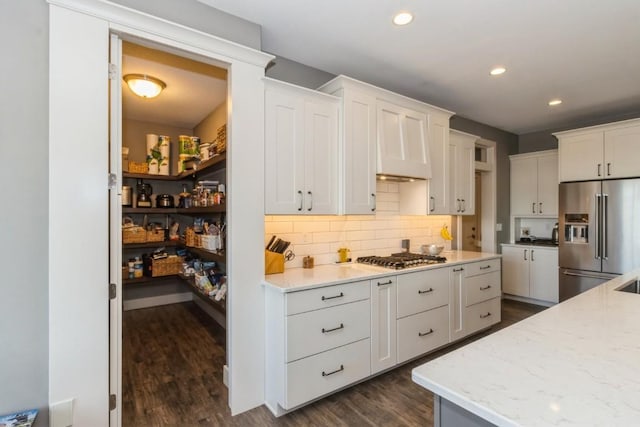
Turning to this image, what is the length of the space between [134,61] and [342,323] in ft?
9.46

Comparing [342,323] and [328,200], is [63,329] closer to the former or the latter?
[342,323]

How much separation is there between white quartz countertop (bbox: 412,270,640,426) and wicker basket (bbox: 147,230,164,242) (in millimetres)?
4245

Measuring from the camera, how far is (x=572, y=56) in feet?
9.05

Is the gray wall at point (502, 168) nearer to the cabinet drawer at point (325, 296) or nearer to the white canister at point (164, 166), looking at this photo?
the cabinet drawer at point (325, 296)

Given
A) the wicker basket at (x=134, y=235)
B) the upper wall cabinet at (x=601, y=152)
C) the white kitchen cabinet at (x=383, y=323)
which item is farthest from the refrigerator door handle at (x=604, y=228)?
the wicker basket at (x=134, y=235)

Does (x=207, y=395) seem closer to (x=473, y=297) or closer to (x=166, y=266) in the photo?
(x=166, y=266)

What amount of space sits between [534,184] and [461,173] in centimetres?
196

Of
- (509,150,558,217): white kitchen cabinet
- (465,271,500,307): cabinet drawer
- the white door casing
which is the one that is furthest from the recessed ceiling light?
(509,150,558,217): white kitchen cabinet

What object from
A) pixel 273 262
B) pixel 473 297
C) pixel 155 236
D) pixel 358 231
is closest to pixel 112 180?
pixel 273 262

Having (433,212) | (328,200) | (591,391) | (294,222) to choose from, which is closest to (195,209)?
(294,222)

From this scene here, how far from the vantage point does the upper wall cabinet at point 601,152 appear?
382 centimetres

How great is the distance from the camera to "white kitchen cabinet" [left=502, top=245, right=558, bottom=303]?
4516 mm

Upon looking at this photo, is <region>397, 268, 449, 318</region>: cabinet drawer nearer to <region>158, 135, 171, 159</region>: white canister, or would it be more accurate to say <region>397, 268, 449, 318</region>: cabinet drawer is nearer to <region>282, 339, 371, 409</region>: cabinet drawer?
<region>282, 339, 371, 409</region>: cabinet drawer

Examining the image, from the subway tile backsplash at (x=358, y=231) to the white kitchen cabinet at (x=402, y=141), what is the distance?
0.48 metres
